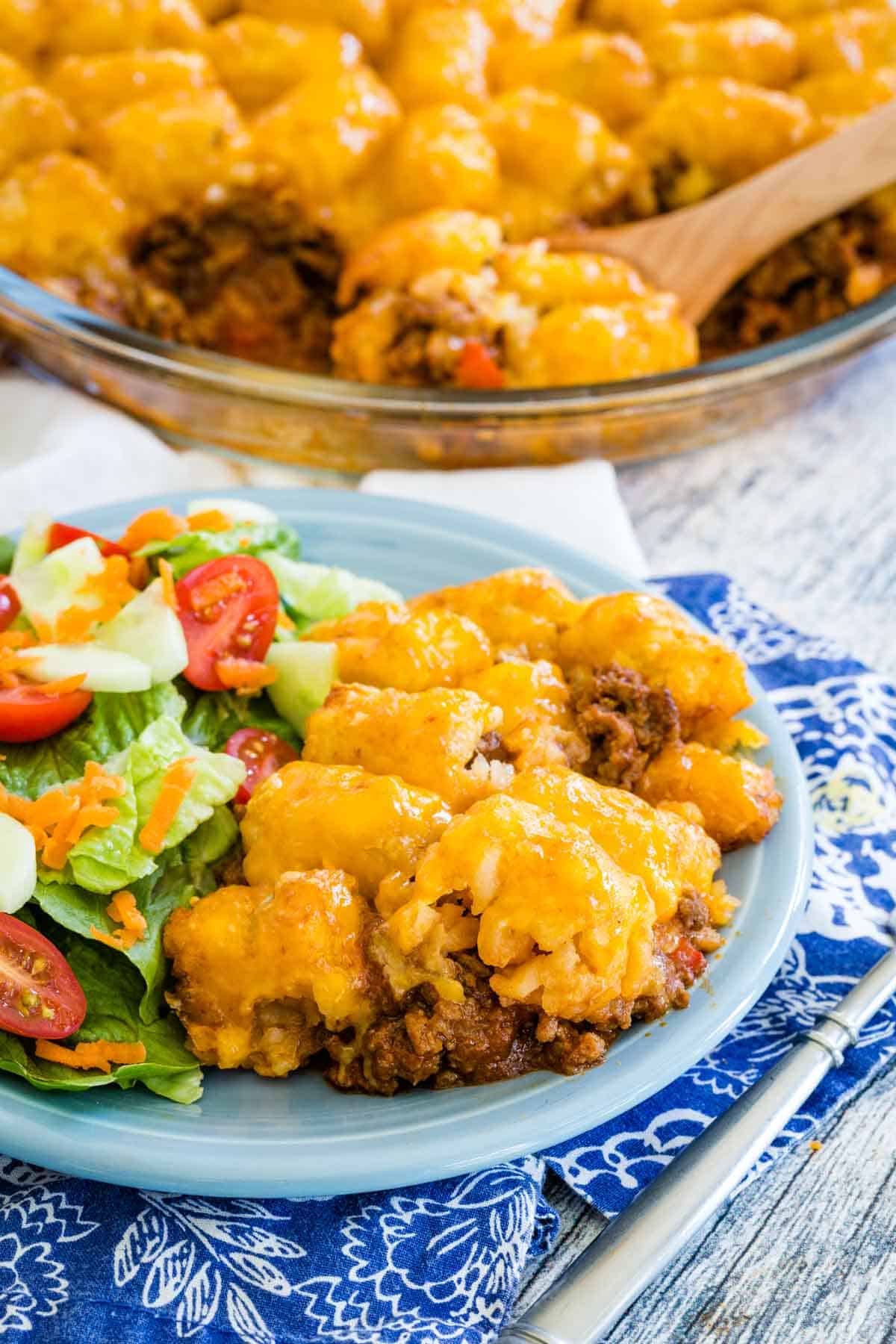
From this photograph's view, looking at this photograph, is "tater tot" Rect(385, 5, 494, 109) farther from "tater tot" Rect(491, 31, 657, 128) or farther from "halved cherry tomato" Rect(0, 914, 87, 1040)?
"halved cherry tomato" Rect(0, 914, 87, 1040)

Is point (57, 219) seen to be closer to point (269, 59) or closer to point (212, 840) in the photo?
point (269, 59)

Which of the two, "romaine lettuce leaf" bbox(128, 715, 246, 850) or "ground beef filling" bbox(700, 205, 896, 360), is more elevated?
"ground beef filling" bbox(700, 205, 896, 360)

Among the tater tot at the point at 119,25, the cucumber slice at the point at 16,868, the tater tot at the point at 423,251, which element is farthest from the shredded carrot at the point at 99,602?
the tater tot at the point at 119,25

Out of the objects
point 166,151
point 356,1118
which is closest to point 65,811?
point 356,1118

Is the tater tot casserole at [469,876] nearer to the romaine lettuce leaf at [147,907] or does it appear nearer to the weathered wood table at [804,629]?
the romaine lettuce leaf at [147,907]

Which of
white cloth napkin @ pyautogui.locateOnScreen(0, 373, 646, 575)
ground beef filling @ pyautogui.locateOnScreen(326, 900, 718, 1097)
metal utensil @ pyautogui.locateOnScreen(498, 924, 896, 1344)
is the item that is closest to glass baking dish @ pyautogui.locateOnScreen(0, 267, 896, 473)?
white cloth napkin @ pyautogui.locateOnScreen(0, 373, 646, 575)

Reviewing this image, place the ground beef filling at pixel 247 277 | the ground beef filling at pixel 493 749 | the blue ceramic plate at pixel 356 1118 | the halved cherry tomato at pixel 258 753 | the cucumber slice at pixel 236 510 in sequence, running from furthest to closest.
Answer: the ground beef filling at pixel 247 277 < the cucumber slice at pixel 236 510 < the halved cherry tomato at pixel 258 753 < the ground beef filling at pixel 493 749 < the blue ceramic plate at pixel 356 1118
